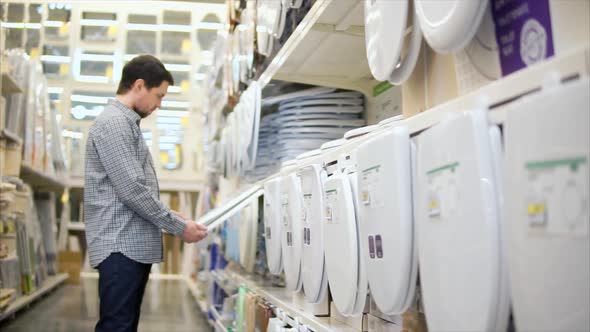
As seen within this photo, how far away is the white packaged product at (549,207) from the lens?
1.97ft

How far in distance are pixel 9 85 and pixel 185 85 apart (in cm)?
416

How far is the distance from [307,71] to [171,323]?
2.90 metres

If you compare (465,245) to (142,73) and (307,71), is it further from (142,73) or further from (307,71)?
(307,71)

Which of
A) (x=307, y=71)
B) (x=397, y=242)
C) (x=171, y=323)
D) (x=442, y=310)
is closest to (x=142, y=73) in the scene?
(x=307, y=71)

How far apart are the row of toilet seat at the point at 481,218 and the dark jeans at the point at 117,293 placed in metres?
1.08

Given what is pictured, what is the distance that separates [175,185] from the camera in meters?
8.42

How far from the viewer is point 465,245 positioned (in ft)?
2.57

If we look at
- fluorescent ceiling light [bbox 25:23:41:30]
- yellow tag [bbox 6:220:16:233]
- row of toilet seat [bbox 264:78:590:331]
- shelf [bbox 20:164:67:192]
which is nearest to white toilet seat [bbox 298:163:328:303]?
row of toilet seat [bbox 264:78:590:331]

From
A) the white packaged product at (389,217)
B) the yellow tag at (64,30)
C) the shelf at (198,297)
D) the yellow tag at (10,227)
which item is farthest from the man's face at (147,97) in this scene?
the yellow tag at (64,30)

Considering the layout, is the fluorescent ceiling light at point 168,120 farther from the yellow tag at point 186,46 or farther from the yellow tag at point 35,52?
the yellow tag at point 35,52

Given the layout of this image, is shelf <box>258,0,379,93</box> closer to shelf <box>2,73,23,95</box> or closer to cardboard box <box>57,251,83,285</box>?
shelf <box>2,73,23,95</box>

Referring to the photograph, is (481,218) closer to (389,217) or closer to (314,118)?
(389,217)

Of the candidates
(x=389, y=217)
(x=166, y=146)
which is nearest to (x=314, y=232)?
(x=389, y=217)

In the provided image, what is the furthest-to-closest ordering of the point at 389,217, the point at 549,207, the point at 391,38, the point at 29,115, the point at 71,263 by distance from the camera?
the point at 71,263 < the point at 29,115 < the point at 391,38 < the point at 389,217 < the point at 549,207
